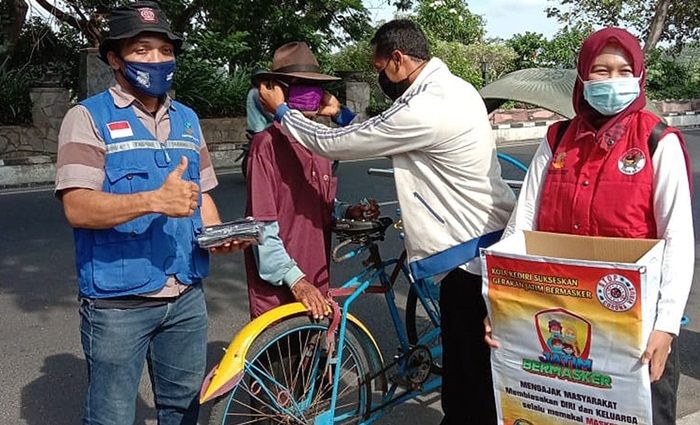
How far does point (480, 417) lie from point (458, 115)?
1.16 meters

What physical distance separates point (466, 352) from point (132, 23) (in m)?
1.67

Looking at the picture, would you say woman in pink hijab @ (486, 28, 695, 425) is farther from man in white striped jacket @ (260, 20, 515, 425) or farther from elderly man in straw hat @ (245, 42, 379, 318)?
elderly man in straw hat @ (245, 42, 379, 318)

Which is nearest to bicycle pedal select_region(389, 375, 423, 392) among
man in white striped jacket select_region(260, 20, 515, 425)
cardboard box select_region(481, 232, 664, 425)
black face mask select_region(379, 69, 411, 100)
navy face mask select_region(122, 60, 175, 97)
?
man in white striped jacket select_region(260, 20, 515, 425)

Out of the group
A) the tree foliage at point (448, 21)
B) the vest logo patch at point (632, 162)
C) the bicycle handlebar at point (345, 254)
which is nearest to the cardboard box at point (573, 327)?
the vest logo patch at point (632, 162)

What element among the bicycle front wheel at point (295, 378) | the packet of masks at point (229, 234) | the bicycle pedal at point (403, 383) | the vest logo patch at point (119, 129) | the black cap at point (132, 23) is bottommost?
the bicycle pedal at point (403, 383)

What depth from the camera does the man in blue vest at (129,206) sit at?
204 cm

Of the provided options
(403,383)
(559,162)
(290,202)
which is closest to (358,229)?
(290,202)

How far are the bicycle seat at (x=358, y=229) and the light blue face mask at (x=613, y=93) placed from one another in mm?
1073

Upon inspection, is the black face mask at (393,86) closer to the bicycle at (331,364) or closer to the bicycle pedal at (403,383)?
the bicycle at (331,364)

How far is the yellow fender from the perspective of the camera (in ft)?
8.30

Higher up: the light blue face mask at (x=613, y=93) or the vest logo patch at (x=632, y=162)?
the light blue face mask at (x=613, y=93)

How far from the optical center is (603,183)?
87.0 inches

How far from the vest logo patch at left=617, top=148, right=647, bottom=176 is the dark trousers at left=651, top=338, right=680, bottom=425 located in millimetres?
532

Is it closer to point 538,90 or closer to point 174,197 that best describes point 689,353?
point 538,90
